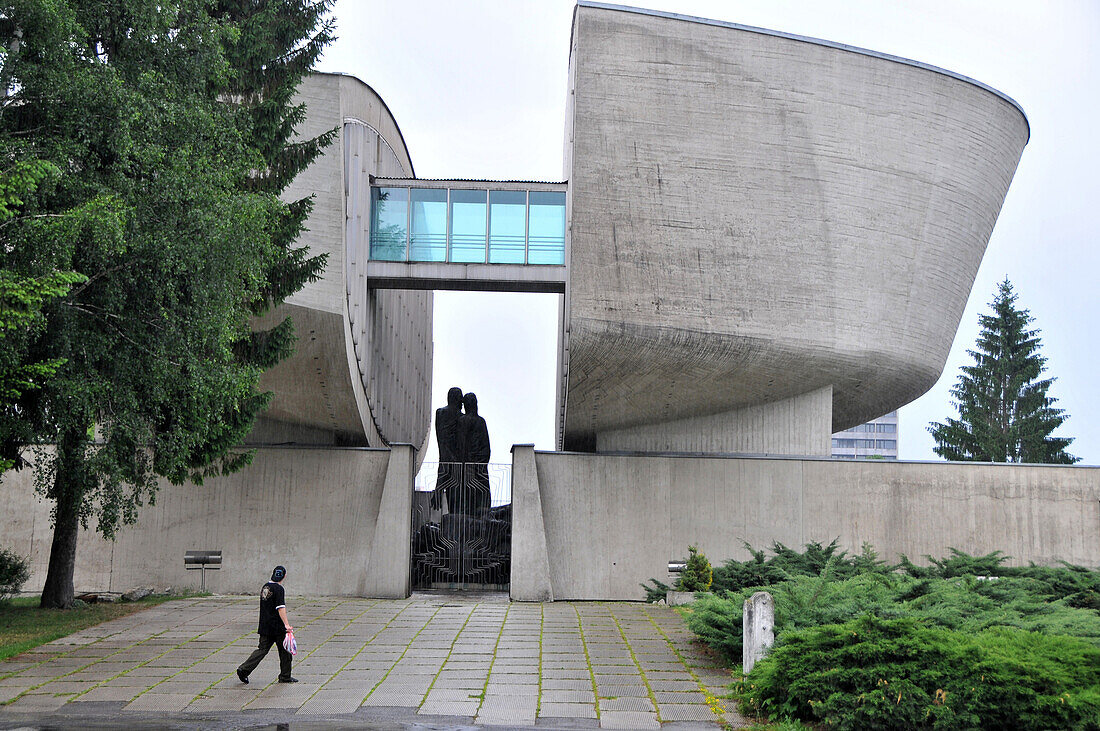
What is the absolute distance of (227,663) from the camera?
1159cm

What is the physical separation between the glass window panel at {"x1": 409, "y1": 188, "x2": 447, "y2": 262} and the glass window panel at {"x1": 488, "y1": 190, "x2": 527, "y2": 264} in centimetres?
102

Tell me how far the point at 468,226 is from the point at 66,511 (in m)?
10.1

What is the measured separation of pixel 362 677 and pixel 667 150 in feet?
40.8

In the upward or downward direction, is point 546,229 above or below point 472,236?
above

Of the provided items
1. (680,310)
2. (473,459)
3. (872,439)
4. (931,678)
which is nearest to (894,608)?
(931,678)

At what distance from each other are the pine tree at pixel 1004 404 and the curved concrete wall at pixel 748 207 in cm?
2361

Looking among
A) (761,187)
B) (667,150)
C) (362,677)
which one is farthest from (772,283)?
(362,677)

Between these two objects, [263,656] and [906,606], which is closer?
[906,606]

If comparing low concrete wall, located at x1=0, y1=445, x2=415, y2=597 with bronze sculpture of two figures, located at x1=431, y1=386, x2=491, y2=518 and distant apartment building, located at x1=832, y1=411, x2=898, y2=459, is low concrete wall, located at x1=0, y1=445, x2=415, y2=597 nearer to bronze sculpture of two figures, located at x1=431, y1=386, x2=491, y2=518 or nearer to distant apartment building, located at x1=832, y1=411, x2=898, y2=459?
bronze sculpture of two figures, located at x1=431, y1=386, x2=491, y2=518

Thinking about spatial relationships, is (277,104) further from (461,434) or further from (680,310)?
(461,434)

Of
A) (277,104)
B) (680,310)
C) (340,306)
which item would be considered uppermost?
(277,104)

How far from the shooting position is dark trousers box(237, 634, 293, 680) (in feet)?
33.8

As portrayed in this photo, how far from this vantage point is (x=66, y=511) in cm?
1516

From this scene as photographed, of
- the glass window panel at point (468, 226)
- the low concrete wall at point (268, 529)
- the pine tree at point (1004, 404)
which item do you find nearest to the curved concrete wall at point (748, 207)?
the glass window panel at point (468, 226)
